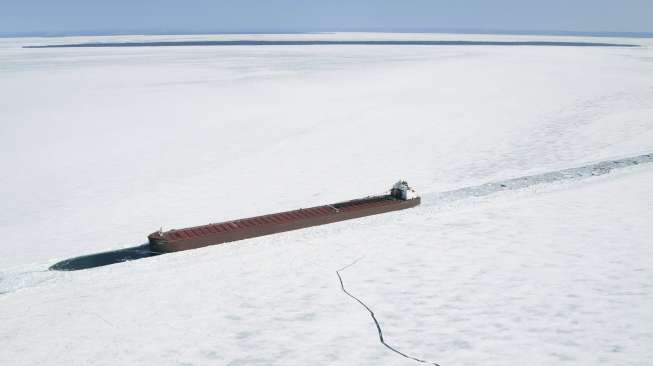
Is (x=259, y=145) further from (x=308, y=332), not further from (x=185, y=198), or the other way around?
(x=308, y=332)

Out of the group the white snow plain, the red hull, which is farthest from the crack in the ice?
the red hull

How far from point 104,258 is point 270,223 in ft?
10.9

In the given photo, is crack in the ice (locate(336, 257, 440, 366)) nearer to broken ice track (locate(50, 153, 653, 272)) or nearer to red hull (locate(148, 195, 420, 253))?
red hull (locate(148, 195, 420, 253))

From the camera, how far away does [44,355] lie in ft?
22.7

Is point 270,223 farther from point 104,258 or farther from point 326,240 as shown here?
point 104,258

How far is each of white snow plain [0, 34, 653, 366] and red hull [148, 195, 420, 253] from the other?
0.20 meters

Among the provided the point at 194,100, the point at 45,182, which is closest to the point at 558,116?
the point at 194,100

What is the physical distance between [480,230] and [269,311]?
5.36 meters

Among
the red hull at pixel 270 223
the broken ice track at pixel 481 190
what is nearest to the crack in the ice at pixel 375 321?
the red hull at pixel 270 223

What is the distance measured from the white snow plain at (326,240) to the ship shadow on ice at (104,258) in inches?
11.3

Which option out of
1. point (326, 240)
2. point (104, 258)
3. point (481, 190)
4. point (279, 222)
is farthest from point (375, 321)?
point (481, 190)

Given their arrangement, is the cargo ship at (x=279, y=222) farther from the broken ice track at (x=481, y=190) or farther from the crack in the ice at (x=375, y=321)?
the crack in the ice at (x=375, y=321)

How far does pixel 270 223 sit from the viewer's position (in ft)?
36.0

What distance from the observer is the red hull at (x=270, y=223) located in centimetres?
1010
